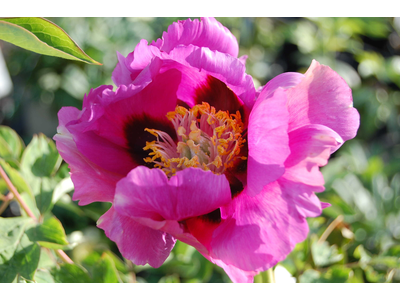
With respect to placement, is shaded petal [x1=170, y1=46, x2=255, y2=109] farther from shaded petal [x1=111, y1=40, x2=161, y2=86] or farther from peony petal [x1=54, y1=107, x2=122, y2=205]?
peony petal [x1=54, y1=107, x2=122, y2=205]

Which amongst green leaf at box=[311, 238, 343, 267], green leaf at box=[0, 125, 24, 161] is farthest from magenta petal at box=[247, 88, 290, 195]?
green leaf at box=[0, 125, 24, 161]

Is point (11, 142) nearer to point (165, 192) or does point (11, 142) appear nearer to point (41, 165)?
point (41, 165)

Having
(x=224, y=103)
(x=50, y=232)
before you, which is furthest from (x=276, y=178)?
(x=50, y=232)

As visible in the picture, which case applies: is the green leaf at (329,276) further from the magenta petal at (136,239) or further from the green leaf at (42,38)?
the green leaf at (42,38)

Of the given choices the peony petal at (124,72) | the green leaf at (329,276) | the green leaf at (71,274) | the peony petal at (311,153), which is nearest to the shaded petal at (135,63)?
the peony petal at (124,72)

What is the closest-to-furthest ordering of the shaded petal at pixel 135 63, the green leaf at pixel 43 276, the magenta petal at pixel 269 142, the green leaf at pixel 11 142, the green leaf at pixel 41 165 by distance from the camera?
the magenta petal at pixel 269 142 < the shaded petal at pixel 135 63 < the green leaf at pixel 43 276 < the green leaf at pixel 41 165 < the green leaf at pixel 11 142

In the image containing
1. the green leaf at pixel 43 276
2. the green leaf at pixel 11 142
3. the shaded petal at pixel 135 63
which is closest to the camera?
the shaded petal at pixel 135 63

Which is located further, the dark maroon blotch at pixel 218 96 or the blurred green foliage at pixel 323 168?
the blurred green foliage at pixel 323 168
